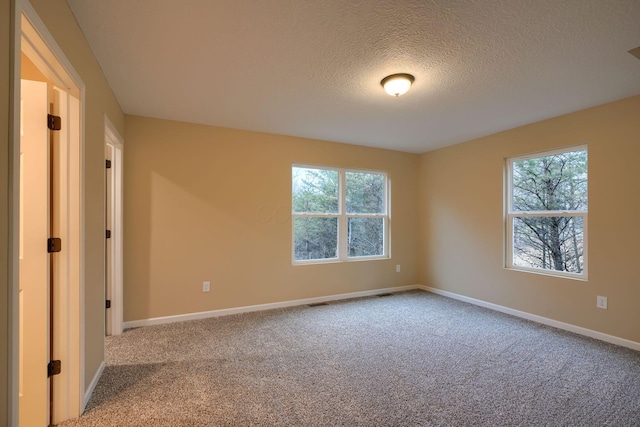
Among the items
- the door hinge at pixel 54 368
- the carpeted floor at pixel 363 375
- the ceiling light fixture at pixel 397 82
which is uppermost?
the ceiling light fixture at pixel 397 82

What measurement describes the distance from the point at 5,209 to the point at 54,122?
102 cm

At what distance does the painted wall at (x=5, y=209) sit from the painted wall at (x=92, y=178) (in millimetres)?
690

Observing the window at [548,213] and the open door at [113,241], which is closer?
the open door at [113,241]

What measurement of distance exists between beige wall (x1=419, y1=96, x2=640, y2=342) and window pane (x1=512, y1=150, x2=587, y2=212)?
0.16 meters

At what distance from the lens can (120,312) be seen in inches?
124

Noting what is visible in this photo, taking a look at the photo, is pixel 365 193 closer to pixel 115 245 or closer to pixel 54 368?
pixel 115 245

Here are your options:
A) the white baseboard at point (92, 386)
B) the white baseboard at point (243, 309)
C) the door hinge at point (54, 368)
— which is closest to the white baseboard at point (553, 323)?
the white baseboard at point (243, 309)

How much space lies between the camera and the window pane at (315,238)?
14.0 ft

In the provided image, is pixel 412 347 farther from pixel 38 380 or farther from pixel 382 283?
pixel 38 380

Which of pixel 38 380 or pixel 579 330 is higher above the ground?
pixel 38 380

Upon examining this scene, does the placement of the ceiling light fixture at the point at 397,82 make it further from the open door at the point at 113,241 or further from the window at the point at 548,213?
the open door at the point at 113,241

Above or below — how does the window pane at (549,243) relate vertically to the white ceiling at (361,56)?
below

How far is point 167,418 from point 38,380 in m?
0.75

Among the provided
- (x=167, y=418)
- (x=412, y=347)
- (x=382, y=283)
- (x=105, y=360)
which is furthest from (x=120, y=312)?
(x=382, y=283)
